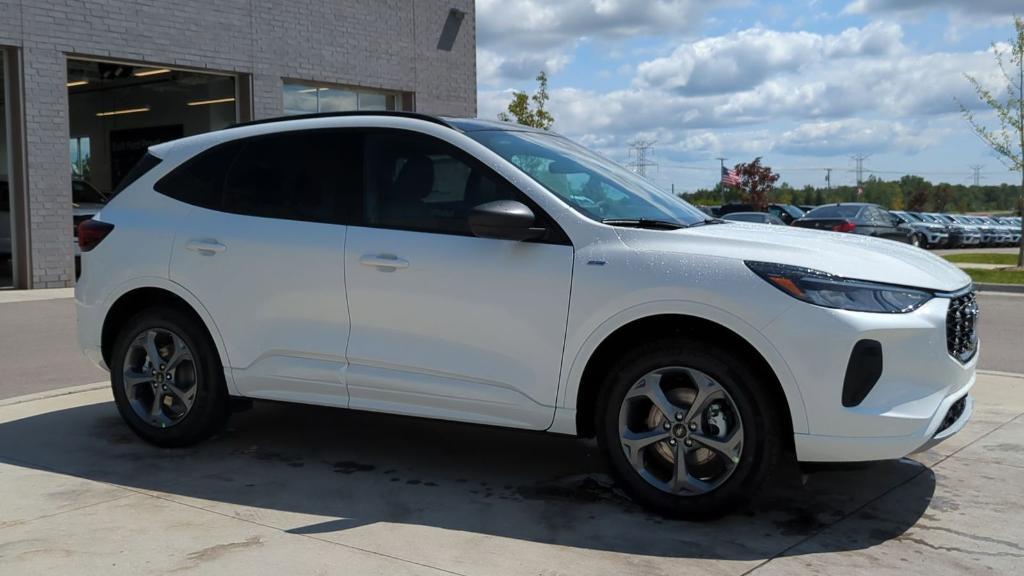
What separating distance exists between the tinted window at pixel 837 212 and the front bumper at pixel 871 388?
1993cm

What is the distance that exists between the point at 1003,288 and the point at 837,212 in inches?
240

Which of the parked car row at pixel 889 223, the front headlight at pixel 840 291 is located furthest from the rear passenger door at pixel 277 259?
the parked car row at pixel 889 223

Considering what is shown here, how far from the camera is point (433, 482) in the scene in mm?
5137

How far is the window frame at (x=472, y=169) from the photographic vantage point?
15.4 ft

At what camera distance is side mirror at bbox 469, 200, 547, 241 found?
15.1ft

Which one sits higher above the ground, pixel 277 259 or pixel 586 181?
pixel 586 181

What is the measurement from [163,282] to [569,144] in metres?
2.39

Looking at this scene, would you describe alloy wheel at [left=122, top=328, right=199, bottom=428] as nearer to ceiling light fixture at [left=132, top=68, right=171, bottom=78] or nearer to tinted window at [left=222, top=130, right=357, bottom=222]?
tinted window at [left=222, top=130, right=357, bottom=222]

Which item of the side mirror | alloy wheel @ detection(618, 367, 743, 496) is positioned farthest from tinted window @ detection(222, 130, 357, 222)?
alloy wheel @ detection(618, 367, 743, 496)

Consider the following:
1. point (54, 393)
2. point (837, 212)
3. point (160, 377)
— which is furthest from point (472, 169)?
point (837, 212)

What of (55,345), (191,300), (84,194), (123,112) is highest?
(123,112)

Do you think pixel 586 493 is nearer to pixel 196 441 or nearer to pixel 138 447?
pixel 196 441

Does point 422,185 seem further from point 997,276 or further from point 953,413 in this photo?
point 997,276

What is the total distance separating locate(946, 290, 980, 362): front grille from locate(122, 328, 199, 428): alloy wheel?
3.83m
